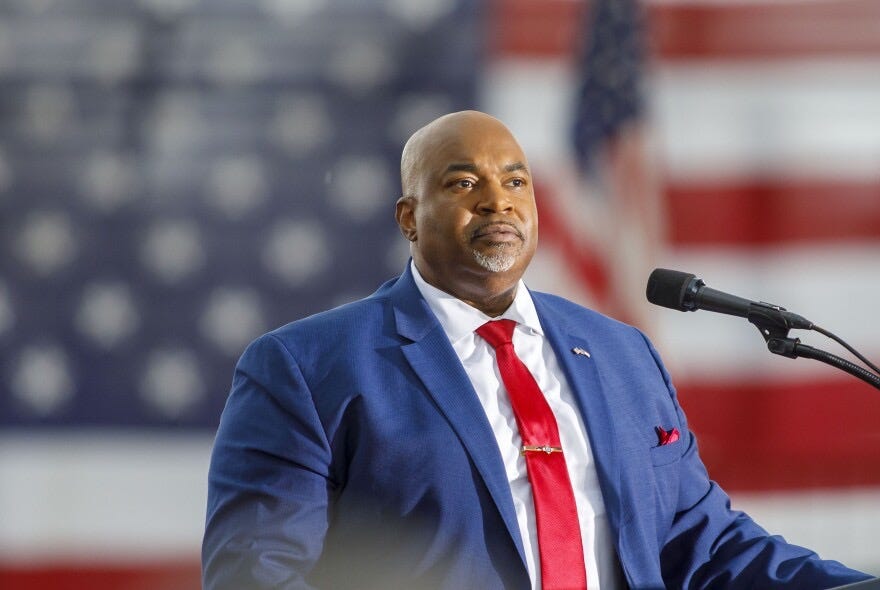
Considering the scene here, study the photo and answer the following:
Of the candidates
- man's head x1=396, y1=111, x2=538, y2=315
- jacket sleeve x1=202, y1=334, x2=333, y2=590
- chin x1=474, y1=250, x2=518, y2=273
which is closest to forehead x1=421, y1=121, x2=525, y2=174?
man's head x1=396, y1=111, x2=538, y2=315

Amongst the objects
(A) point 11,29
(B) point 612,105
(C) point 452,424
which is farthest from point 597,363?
(A) point 11,29

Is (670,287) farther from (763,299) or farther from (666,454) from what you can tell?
(763,299)

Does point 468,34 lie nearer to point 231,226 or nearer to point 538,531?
point 231,226

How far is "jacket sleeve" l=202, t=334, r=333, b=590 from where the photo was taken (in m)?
1.61

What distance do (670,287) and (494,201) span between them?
318 mm

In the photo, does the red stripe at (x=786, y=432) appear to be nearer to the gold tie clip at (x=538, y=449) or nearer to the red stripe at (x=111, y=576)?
the red stripe at (x=111, y=576)

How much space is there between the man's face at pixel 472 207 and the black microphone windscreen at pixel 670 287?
0.82 ft

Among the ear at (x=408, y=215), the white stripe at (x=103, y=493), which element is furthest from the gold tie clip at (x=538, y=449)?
the white stripe at (x=103, y=493)

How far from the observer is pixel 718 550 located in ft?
6.23

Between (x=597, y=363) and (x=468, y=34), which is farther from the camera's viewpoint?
(x=468, y=34)

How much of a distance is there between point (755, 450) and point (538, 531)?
302cm

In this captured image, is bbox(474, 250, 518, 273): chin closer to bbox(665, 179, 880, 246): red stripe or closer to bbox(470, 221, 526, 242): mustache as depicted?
bbox(470, 221, 526, 242): mustache

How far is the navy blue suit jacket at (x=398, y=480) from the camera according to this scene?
166 cm

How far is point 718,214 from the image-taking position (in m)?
4.61
